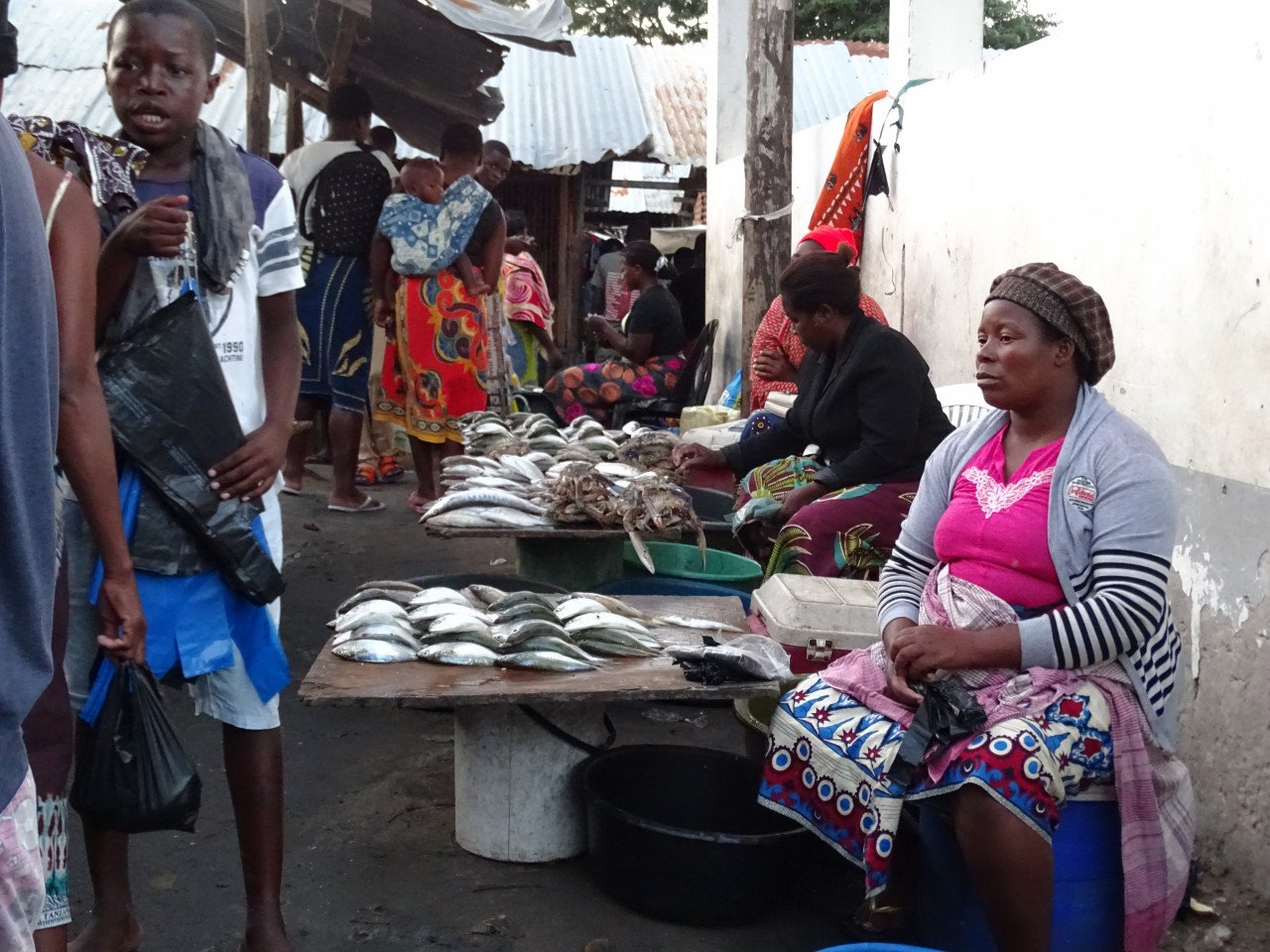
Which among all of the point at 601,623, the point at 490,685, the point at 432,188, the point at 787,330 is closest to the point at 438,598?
the point at 601,623

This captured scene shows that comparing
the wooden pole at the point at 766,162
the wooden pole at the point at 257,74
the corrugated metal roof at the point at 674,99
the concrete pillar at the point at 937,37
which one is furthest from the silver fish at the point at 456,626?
the corrugated metal roof at the point at 674,99

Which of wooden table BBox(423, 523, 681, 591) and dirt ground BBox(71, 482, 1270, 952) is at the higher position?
wooden table BBox(423, 523, 681, 591)

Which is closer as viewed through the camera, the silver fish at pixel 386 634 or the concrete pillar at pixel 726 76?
the silver fish at pixel 386 634

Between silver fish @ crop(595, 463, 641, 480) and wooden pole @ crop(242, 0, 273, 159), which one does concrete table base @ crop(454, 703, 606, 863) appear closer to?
silver fish @ crop(595, 463, 641, 480)

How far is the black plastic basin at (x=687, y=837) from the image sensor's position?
3182 mm

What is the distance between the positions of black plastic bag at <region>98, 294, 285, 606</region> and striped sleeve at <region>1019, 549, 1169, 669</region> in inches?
65.0

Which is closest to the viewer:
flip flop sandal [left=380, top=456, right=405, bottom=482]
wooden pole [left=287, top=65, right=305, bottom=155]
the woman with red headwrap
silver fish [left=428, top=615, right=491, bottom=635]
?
silver fish [left=428, top=615, right=491, bottom=635]

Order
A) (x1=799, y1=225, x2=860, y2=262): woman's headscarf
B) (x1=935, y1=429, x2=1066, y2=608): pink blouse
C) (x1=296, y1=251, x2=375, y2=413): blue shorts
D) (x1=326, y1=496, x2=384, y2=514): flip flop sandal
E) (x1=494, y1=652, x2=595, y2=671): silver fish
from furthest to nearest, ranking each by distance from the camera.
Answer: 1. (x1=326, y1=496, x2=384, y2=514): flip flop sandal
2. (x1=296, y1=251, x2=375, y2=413): blue shorts
3. (x1=799, y1=225, x2=860, y2=262): woman's headscarf
4. (x1=494, y1=652, x2=595, y2=671): silver fish
5. (x1=935, y1=429, x2=1066, y2=608): pink blouse

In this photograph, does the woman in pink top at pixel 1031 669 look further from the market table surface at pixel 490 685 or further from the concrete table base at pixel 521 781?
the concrete table base at pixel 521 781

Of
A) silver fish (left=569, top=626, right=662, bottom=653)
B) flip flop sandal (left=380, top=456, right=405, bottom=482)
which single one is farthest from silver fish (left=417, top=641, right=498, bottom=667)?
flip flop sandal (left=380, top=456, right=405, bottom=482)

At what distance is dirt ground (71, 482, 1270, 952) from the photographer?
3201 mm

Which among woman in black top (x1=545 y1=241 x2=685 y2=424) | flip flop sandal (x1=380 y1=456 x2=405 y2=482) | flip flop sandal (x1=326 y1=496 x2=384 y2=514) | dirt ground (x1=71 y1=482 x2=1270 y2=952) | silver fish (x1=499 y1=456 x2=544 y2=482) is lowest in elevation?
dirt ground (x1=71 y1=482 x2=1270 y2=952)

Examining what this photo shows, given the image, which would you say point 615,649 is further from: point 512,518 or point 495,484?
point 495,484

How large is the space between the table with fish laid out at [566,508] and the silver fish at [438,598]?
2.84 ft
